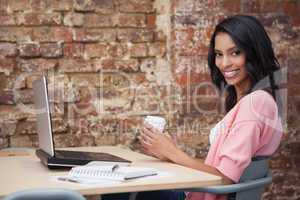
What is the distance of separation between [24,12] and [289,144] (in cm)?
198

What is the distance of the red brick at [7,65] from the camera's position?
3.41 metres

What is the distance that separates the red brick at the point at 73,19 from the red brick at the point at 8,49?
14.0 inches

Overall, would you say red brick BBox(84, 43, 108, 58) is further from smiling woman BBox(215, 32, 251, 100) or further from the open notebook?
the open notebook

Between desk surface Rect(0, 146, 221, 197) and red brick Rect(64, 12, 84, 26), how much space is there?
126 centimetres

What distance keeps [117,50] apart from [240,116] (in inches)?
58.4

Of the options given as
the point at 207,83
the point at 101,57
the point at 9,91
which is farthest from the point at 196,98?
the point at 9,91

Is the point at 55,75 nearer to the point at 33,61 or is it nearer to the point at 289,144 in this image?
the point at 33,61

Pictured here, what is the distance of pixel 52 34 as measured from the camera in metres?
3.48

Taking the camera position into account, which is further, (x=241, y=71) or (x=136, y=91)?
(x=136, y=91)

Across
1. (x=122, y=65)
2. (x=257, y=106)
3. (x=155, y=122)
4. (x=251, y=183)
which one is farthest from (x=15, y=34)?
(x=251, y=183)

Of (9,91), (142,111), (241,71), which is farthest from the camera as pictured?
(142,111)

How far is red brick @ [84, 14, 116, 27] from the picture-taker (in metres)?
3.54

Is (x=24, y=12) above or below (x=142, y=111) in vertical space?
above

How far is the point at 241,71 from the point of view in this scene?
8.14 feet
